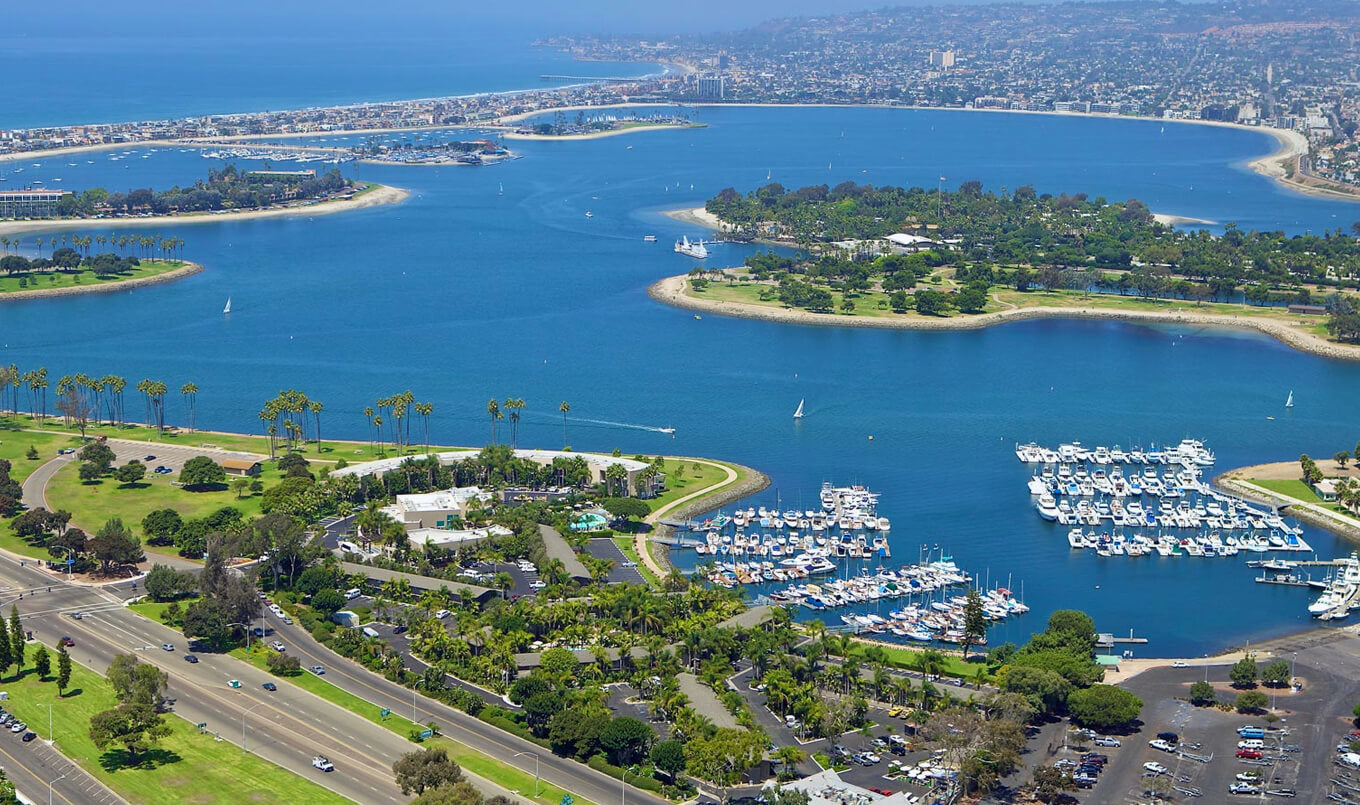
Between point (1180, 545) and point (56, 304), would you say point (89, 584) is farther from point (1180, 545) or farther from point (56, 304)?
point (56, 304)

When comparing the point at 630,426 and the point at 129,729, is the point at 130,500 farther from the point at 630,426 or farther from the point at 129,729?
the point at 630,426

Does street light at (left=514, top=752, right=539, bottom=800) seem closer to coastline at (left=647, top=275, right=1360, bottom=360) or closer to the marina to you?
the marina

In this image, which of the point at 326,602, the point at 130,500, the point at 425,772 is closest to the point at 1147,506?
the point at 326,602

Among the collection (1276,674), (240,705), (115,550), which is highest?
(115,550)

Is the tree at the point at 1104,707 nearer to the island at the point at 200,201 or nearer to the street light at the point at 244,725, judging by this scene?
the street light at the point at 244,725

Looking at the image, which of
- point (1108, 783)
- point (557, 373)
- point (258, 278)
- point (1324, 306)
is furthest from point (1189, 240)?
point (1108, 783)

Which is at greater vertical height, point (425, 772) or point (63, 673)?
point (425, 772)
